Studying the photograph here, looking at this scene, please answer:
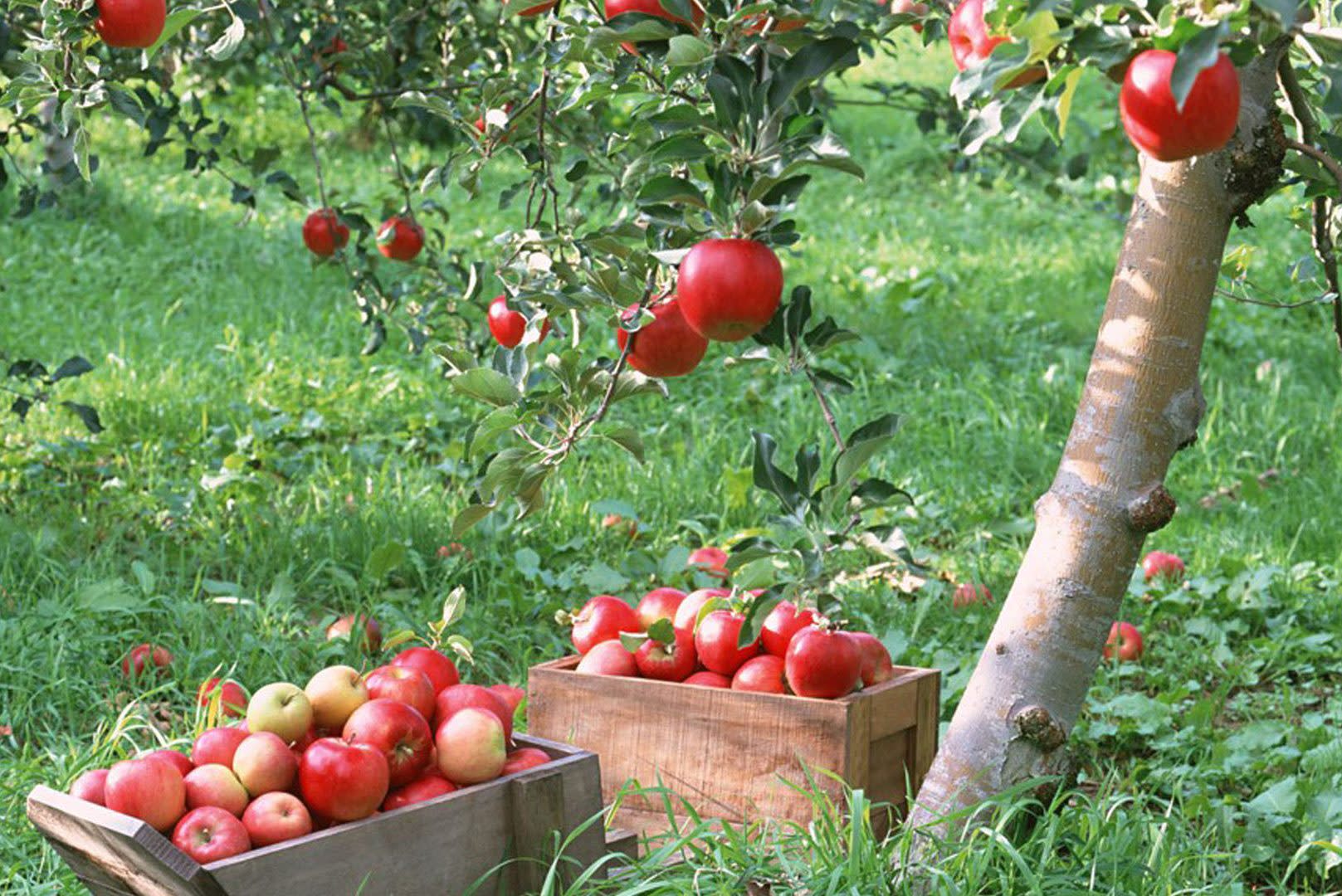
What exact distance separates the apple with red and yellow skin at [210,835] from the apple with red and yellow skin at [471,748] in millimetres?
279

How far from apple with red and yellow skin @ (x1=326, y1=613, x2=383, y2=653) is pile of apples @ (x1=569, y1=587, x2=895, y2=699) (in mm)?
747

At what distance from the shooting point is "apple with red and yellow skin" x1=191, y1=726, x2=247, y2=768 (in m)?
1.88

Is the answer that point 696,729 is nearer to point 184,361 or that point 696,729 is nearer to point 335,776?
point 335,776

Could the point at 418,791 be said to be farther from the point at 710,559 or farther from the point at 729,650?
the point at 710,559

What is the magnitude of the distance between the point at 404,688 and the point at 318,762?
0.23 metres

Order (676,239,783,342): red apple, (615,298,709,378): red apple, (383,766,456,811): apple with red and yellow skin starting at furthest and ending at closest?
(383,766,456,811): apple with red and yellow skin → (615,298,709,378): red apple → (676,239,783,342): red apple

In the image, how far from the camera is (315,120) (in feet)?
36.0

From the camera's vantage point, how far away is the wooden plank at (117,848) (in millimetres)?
1654

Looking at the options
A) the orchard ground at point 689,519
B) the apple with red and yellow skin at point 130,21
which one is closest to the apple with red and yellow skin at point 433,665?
the orchard ground at point 689,519

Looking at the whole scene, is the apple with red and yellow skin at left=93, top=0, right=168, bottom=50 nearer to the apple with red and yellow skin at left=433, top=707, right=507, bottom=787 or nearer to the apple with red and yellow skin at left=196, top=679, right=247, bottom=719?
the apple with red and yellow skin at left=433, top=707, right=507, bottom=787

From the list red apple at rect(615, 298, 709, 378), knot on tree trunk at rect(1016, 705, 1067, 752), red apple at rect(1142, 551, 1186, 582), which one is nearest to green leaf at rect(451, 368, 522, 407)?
red apple at rect(615, 298, 709, 378)

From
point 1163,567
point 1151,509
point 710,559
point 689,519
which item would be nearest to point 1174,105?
point 1151,509

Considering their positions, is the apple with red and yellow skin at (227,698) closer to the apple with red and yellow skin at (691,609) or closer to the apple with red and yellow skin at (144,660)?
the apple with red and yellow skin at (144,660)

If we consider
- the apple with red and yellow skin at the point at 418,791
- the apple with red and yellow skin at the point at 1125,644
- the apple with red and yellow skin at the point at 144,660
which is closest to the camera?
the apple with red and yellow skin at the point at 418,791
